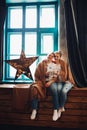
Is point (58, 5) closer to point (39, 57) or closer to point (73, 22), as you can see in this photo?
point (73, 22)

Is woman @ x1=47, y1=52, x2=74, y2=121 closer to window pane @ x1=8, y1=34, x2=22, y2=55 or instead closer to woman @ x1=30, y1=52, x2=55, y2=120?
woman @ x1=30, y1=52, x2=55, y2=120

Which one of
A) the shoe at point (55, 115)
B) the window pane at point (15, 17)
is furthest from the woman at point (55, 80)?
the window pane at point (15, 17)

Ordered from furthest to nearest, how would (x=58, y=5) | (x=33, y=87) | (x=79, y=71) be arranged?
(x=58, y=5) < (x=79, y=71) < (x=33, y=87)

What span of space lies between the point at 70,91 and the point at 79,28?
115 centimetres

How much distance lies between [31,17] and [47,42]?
0.62m

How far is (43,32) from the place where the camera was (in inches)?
188

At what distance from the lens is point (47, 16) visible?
4840 millimetres

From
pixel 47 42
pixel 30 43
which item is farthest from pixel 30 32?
pixel 47 42

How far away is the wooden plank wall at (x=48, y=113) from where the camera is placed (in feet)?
12.6

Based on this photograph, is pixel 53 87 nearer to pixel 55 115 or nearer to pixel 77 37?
pixel 55 115

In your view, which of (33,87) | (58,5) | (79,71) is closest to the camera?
(33,87)

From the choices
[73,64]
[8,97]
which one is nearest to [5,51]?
[8,97]

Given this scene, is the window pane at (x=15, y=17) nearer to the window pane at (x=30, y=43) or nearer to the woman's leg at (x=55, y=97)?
the window pane at (x=30, y=43)

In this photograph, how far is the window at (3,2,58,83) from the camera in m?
4.76
